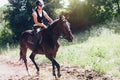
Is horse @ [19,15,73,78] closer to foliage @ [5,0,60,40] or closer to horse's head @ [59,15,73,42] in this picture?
horse's head @ [59,15,73,42]

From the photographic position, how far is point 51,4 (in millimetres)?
34000

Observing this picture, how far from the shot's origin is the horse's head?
32.2 feet

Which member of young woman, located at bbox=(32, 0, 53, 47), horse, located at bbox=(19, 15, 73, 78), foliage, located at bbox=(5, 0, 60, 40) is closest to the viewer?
horse, located at bbox=(19, 15, 73, 78)

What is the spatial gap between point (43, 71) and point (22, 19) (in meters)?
21.4

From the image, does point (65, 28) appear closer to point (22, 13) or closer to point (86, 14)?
point (86, 14)

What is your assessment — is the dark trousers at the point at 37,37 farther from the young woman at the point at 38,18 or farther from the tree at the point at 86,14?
the tree at the point at 86,14

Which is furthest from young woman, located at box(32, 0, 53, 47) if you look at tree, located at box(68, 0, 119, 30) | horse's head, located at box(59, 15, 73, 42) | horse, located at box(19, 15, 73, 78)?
tree, located at box(68, 0, 119, 30)

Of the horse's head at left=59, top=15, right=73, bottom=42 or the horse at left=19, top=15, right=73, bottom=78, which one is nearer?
the horse's head at left=59, top=15, right=73, bottom=42

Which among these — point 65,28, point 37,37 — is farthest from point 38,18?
point 65,28

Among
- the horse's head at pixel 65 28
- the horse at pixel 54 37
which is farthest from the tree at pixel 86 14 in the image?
the horse's head at pixel 65 28

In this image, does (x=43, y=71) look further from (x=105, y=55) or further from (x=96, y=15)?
(x=96, y=15)

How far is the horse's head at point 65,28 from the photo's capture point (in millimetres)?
9812

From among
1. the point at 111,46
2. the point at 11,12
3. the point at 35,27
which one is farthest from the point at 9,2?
the point at 35,27

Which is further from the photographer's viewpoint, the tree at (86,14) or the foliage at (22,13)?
the foliage at (22,13)
